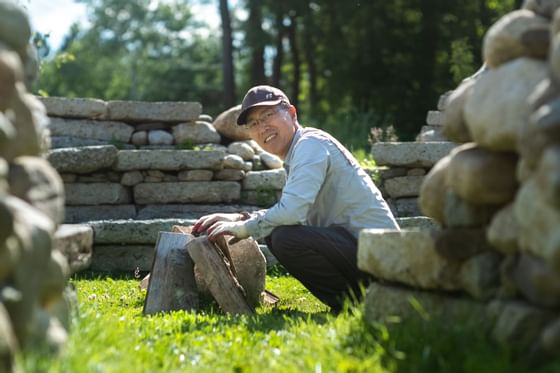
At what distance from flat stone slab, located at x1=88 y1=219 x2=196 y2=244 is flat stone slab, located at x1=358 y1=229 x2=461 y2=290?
13.3 ft

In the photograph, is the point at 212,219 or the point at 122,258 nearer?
the point at 212,219

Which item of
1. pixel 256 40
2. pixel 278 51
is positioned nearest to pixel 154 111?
pixel 256 40

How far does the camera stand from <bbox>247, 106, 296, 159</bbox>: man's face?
582 centimetres

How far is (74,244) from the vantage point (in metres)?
4.02

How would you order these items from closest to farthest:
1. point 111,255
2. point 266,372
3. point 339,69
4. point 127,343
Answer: point 266,372, point 127,343, point 111,255, point 339,69

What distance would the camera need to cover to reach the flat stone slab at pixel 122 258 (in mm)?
8242

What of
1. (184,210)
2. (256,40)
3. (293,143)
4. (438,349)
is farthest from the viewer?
(256,40)

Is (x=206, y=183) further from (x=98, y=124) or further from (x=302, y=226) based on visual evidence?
(x=302, y=226)

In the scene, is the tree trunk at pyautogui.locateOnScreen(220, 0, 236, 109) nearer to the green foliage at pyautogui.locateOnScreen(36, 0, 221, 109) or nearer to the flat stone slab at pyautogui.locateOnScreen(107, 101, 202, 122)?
the flat stone slab at pyautogui.locateOnScreen(107, 101, 202, 122)

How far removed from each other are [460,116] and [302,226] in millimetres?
1920

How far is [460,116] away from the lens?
3.92 metres

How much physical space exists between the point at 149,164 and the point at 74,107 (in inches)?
58.5

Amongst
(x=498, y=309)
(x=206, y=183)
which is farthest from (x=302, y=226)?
(x=206, y=183)

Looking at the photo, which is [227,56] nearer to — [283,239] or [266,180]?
[266,180]
